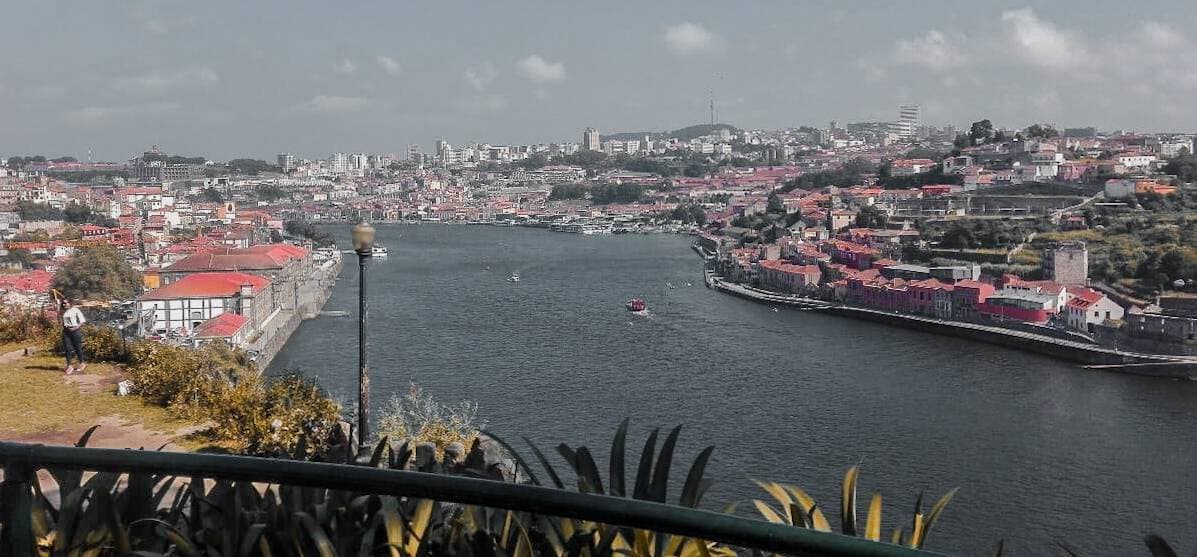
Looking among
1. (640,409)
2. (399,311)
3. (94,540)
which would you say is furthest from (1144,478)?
(399,311)

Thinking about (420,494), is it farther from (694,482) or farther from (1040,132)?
(1040,132)

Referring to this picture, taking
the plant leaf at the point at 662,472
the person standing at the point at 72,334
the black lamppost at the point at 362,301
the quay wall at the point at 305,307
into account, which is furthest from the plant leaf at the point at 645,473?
the quay wall at the point at 305,307

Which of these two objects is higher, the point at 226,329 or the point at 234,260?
the point at 234,260

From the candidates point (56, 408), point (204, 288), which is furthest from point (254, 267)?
point (56, 408)

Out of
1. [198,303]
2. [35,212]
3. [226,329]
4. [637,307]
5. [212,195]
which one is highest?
[212,195]

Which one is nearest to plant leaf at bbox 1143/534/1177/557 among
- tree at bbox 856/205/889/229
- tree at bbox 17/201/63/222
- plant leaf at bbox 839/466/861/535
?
plant leaf at bbox 839/466/861/535

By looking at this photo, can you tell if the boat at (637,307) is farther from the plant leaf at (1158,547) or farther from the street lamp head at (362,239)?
the plant leaf at (1158,547)

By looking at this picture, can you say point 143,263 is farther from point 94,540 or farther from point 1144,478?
point 94,540
